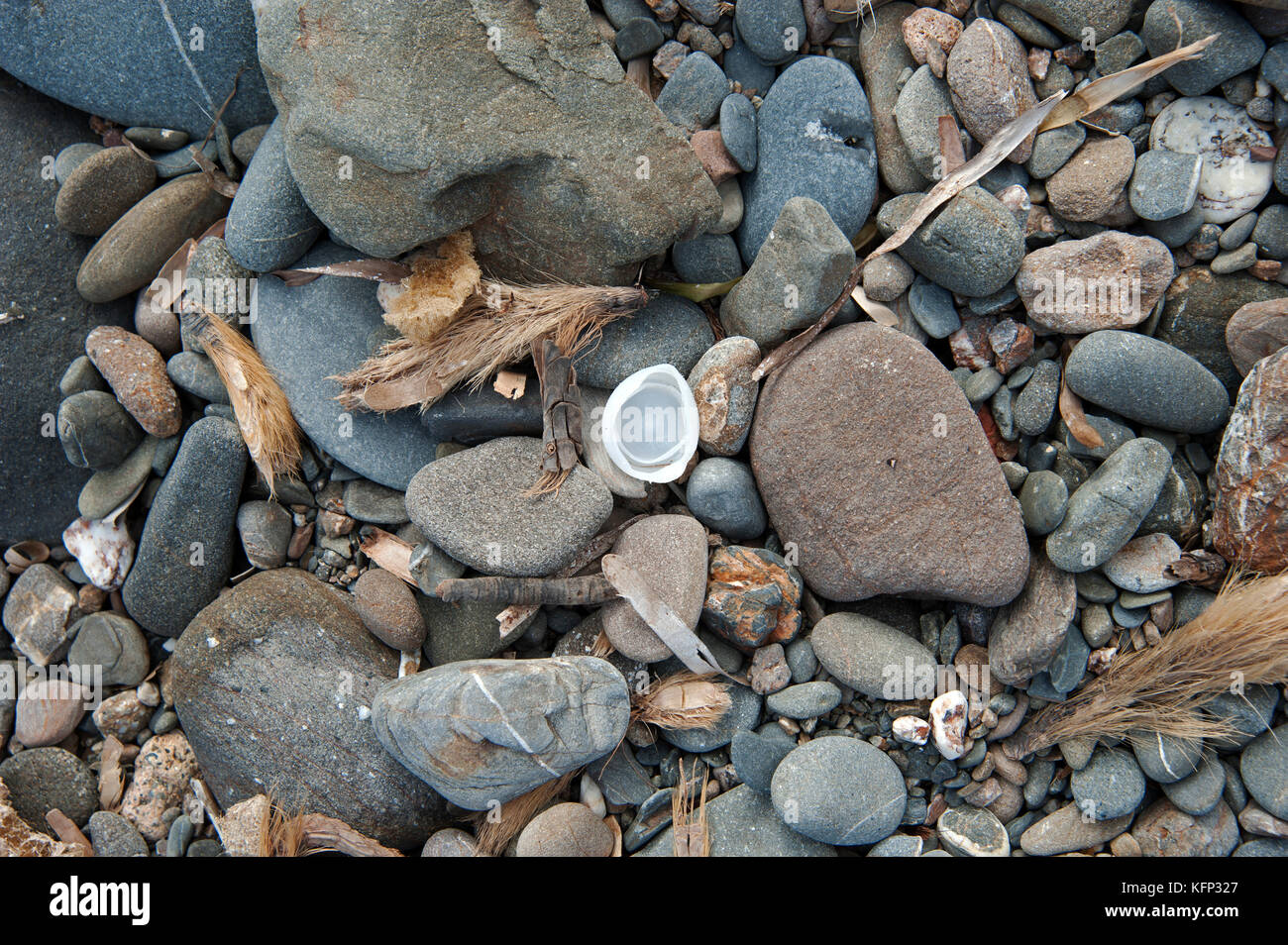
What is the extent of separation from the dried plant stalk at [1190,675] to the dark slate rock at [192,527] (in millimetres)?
3621

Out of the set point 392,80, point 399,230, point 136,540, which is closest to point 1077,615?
point 399,230

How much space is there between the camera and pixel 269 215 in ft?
10.8

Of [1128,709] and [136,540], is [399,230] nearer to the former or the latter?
[136,540]

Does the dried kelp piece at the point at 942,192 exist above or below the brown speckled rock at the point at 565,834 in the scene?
above

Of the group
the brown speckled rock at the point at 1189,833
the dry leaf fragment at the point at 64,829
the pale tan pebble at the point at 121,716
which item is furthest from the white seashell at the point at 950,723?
the dry leaf fragment at the point at 64,829

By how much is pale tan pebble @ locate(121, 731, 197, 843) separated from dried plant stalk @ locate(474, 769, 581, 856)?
140cm

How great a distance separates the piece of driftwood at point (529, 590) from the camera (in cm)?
312

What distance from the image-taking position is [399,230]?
305 cm

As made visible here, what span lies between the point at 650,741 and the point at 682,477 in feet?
3.82

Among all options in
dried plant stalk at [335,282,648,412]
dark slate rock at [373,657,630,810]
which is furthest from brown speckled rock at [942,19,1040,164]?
dark slate rock at [373,657,630,810]

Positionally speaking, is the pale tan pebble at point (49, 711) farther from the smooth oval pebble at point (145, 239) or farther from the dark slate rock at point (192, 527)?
the smooth oval pebble at point (145, 239)

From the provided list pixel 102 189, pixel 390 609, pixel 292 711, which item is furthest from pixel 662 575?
pixel 102 189

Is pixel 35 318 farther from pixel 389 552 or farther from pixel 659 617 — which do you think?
pixel 659 617

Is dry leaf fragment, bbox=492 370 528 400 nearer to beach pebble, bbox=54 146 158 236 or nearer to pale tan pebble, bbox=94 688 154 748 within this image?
beach pebble, bbox=54 146 158 236
